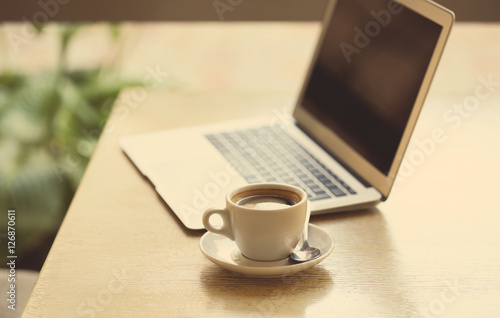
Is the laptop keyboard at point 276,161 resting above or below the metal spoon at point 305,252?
below

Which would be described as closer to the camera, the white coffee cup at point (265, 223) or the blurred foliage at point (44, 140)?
the white coffee cup at point (265, 223)

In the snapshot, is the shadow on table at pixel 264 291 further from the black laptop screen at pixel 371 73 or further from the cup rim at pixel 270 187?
the black laptop screen at pixel 371 73

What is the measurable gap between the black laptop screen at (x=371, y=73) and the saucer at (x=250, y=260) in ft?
0.64

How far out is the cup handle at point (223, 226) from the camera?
0.77 meters

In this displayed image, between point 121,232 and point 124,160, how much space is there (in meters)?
0.26

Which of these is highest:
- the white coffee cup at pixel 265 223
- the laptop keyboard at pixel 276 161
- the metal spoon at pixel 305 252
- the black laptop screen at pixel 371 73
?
the black laptop screen at pixel 371 73

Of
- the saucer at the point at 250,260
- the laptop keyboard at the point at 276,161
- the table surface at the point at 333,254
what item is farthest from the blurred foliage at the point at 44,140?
the saucer at the point at 250,260

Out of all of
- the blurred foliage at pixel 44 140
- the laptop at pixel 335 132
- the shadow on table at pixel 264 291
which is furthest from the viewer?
the blurred foliage at pixel 44 140

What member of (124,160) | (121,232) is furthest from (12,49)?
(121,232)

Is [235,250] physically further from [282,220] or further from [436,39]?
[436,39]

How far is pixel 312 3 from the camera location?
60.4 inches

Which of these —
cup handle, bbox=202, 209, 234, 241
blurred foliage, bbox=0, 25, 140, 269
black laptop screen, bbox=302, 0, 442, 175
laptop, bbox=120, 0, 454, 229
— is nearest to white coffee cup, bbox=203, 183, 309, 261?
cup handle, bbox=202, 209, 234, 241

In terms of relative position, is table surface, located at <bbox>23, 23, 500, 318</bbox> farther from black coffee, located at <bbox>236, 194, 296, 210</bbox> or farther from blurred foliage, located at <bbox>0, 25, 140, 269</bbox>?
blurred foliage, located at <bbox>0, 25, 140, 269</bbox>

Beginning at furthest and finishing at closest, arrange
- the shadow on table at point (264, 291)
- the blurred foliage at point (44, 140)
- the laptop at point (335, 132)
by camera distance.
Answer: the blurred foliage at point (44, 140)
the laptop at point (335, 132)
the shadow on table at point (264, 291)
